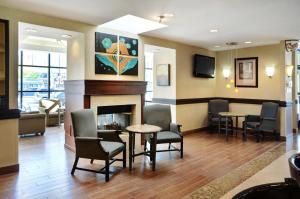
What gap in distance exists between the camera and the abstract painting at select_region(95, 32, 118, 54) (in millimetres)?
4605

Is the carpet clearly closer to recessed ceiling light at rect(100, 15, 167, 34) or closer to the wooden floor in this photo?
the wooden floor

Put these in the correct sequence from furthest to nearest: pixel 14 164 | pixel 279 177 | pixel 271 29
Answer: pixel 271 29
pixel 14 164
pixel 279 177

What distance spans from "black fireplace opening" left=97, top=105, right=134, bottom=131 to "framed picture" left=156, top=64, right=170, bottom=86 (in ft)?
5.33

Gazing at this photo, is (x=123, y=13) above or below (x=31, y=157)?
above

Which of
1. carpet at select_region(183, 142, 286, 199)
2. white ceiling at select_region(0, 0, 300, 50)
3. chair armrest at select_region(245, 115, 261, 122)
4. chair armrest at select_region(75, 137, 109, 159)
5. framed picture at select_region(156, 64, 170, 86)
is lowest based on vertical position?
carpet at select_region(183, 142, 286, 199)

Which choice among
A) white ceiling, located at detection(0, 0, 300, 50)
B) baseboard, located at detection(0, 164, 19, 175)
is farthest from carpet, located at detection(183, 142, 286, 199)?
baseboard, located at detection(0, 164, 19, 175)

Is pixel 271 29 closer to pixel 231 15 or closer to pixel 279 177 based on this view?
pixel 231 15

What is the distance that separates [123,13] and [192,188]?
2.83m

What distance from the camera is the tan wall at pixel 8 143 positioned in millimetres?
3549

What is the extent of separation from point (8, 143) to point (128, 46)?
2.87 meters

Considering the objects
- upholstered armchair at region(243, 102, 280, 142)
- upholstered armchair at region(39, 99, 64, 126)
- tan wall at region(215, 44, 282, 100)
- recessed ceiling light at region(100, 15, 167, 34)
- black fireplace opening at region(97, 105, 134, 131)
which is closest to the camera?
recessed ceiling light at region(100, 15, 167, 34)

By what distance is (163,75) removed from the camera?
6633mm

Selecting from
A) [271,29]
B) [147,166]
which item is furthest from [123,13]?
[271,29]

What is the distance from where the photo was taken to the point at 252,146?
5348 millimetres
